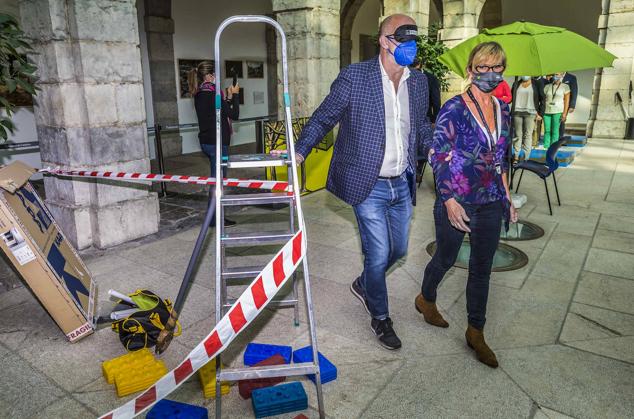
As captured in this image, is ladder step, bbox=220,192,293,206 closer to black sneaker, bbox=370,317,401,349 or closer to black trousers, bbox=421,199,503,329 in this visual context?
black trousers, bbox=421,199,503,329

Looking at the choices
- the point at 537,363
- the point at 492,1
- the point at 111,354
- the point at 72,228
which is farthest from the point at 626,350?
the point at 492,1

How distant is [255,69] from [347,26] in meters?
5.74

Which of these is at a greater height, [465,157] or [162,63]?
[162,63]

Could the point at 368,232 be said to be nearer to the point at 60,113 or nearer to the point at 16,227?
the point at 16,227

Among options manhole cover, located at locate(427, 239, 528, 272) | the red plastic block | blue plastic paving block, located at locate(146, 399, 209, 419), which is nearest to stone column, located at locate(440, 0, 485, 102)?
manhole cover, located at locate(427, 239, 528, 272)

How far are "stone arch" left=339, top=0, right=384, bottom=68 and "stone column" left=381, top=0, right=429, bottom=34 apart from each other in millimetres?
6685

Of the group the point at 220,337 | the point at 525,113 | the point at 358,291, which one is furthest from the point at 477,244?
the point at 525,113

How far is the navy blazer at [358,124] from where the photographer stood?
3.12 metres

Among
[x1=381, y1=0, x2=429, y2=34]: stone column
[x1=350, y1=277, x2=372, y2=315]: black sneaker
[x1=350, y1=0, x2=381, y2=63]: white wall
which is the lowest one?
[x1=350, y1=277, x2=372, y2=315]: black sneaker

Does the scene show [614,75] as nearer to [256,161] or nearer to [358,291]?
[358,291]

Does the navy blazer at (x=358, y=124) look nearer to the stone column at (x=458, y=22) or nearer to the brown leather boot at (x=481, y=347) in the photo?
the brown leather boot at (x=481, y=347)

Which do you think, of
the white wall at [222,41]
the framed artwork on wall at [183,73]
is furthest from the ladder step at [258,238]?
the white wall at [222,41]

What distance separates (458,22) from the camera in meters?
13.2

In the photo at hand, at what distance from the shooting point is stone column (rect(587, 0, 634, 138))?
1282 centimetres
